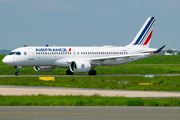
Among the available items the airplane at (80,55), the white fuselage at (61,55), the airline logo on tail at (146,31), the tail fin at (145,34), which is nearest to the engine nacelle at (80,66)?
the airplane at (80,55)

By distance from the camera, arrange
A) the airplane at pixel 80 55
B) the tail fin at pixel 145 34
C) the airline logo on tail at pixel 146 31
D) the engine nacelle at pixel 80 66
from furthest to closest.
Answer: the airline logo on tail at pixel 146 31 < the tail fin at pixel 145 34 < the engine nacelle at pixel 80 66 < the airplane at pixel 80 55

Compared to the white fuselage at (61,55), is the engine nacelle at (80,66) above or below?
below

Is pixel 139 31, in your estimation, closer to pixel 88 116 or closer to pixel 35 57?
pixel 35 57

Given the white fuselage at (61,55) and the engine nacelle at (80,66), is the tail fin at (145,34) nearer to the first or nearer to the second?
the white fuselage at (61,55)

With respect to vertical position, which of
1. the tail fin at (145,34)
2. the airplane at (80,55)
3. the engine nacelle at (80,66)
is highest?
the tail fin at (145,34)

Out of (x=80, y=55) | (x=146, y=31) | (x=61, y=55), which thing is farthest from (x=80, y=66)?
(x=146, y=31)

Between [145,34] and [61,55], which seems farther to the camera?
[145,34]

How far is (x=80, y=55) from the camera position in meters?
54.9

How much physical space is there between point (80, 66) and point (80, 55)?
4853 millimetres

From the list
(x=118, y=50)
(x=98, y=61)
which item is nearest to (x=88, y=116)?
(x=98, y=61)

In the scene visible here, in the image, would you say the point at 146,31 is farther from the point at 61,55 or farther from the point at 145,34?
the point at 61,55

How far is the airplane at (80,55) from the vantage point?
50.0 meters

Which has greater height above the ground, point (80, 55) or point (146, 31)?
point (146, 31)

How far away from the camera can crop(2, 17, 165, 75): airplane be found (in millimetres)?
50000
